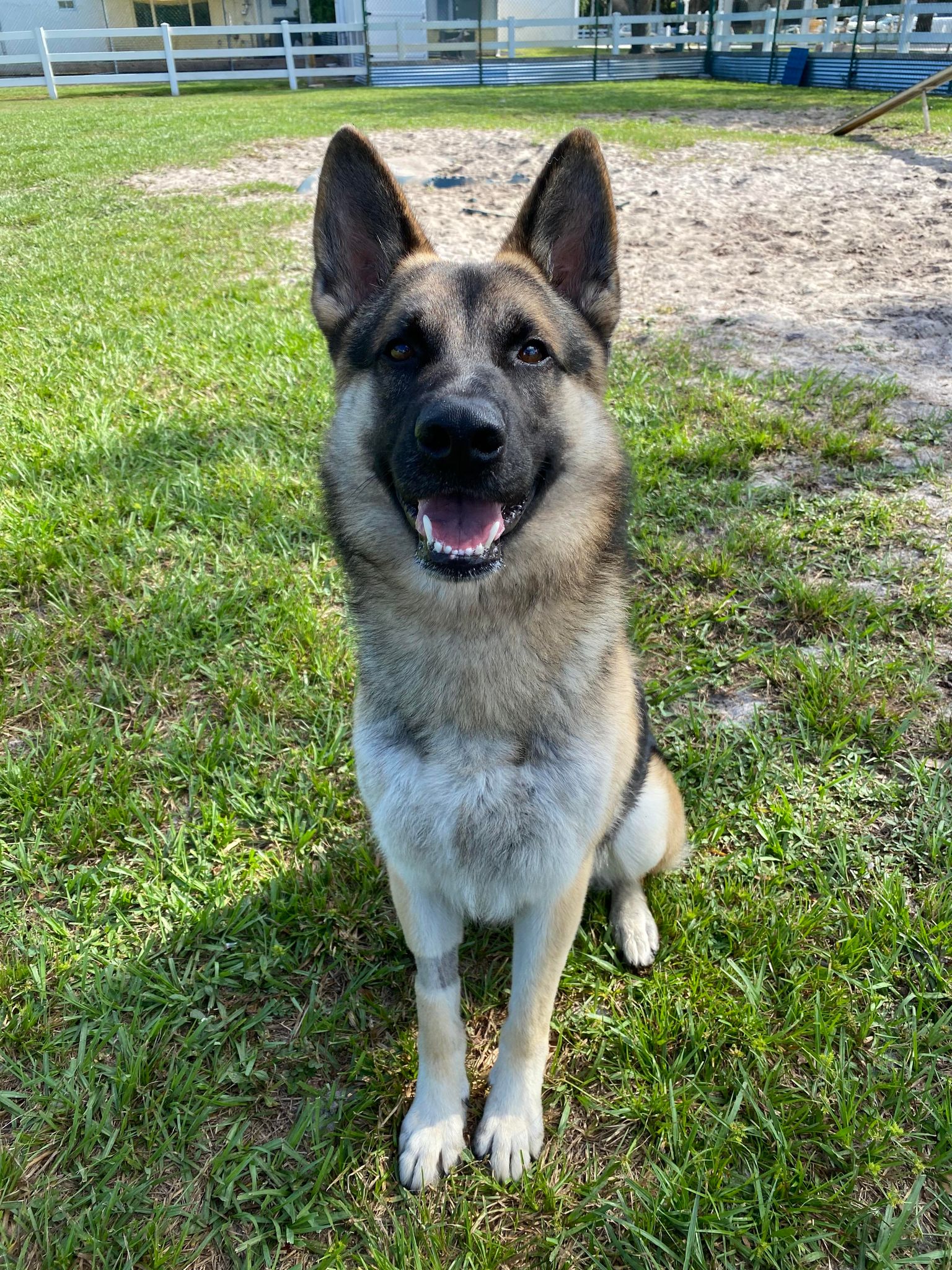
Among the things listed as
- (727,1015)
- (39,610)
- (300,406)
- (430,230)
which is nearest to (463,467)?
(727,1015)

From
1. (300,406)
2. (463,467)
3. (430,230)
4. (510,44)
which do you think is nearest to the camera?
(463,467)

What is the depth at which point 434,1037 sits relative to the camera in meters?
2.14

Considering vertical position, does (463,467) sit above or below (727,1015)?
above

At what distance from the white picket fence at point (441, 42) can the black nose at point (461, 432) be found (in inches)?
1098

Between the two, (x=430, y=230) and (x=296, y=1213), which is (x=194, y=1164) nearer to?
(x=296, y=1213)

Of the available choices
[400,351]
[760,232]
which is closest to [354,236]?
[400,351]

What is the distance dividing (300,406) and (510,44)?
34.4 meters

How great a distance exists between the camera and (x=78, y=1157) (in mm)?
2049

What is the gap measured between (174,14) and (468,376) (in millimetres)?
53715

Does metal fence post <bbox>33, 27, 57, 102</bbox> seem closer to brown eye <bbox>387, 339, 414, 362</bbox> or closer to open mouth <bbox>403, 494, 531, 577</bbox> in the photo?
brown eye <bbox>387, 339, 414, 362</bbox>

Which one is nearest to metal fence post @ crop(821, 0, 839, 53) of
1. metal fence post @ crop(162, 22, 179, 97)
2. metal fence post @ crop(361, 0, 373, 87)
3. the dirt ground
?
→ metal fence post @ crop(361, 0, 373, 87)

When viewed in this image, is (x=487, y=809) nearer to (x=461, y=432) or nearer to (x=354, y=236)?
(x=461, y=432)

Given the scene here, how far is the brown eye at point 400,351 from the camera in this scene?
2271 millimetres

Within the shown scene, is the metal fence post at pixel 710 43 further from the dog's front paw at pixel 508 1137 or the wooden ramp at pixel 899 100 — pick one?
the dog's front paw at pixel 508 1137
